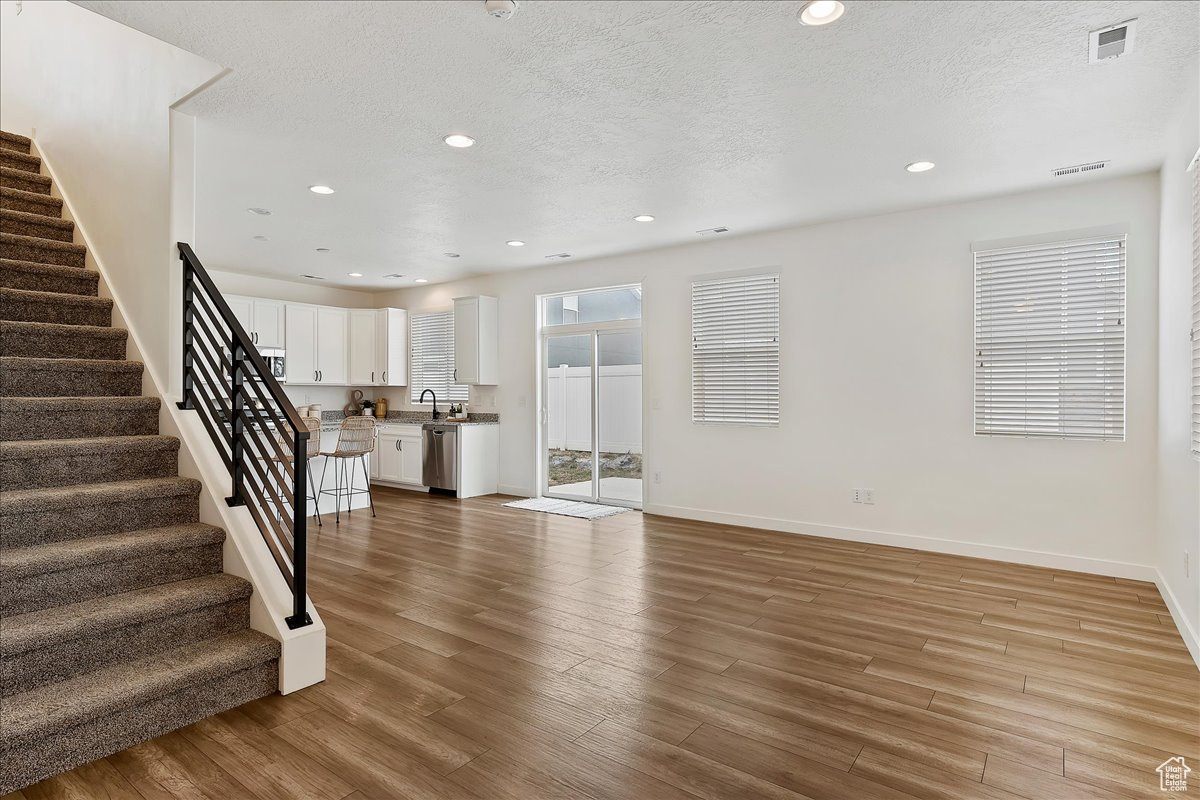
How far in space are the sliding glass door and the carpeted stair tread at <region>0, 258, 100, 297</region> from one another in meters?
4.49

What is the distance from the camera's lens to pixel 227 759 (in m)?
2.12

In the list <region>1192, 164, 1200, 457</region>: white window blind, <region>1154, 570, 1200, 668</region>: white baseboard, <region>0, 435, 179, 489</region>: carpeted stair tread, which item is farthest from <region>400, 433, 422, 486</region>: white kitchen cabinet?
<region>1192, 164, 1200, 457</region>: white window blind

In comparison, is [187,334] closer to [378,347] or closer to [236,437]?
[236,437]

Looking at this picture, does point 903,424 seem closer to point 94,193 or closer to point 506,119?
point 506,119

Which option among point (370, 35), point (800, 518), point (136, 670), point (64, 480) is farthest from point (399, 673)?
point (800, 518)

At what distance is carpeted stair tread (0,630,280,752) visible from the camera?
1959 millimetres

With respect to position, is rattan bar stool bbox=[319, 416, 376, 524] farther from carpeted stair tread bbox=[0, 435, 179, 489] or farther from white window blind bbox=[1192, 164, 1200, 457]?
white window blind bbox=[1192, 164, 1200, 457]

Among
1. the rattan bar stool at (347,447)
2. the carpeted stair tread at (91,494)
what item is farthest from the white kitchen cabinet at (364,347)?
the carpeted stair tread at (91,494)

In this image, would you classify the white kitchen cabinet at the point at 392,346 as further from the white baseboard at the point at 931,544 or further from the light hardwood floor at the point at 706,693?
the light hardwood floor at the point at 706,693

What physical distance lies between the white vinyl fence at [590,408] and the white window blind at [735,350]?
811mm

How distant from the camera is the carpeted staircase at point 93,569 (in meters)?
2.08

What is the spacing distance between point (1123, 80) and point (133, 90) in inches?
198

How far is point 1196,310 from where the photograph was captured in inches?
121

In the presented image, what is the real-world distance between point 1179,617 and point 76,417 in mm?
5552
